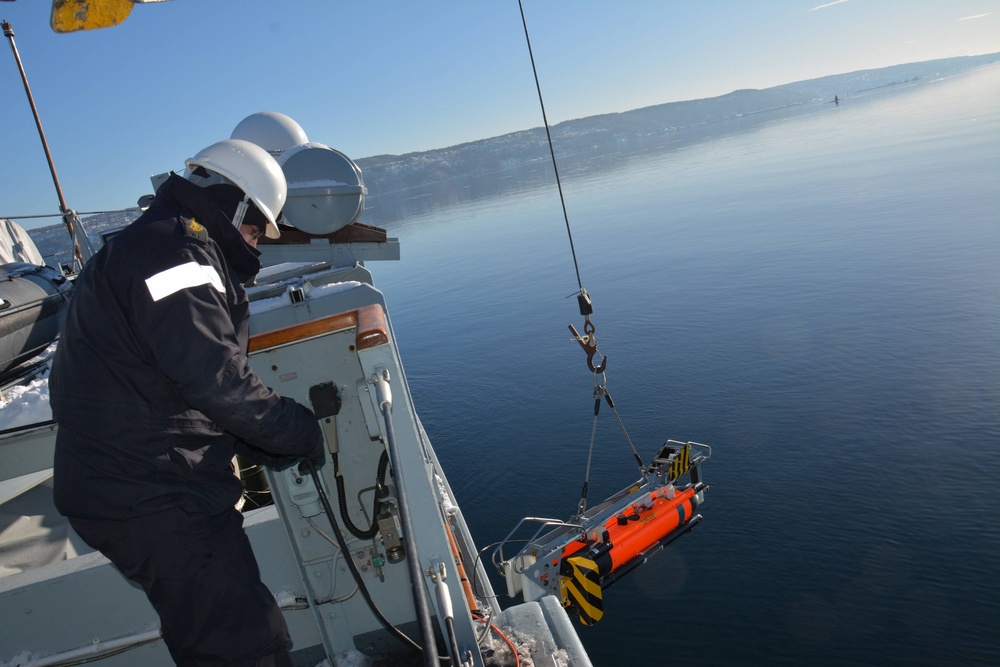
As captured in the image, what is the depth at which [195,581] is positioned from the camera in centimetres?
209

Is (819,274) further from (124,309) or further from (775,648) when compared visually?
(124,309)

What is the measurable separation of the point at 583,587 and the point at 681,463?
2.11 m

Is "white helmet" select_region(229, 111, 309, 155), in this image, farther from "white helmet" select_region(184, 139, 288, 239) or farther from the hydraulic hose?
the hydraulic hose

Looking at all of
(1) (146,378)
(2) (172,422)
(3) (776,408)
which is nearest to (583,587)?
(2) (172,422)

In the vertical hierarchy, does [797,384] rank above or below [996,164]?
below

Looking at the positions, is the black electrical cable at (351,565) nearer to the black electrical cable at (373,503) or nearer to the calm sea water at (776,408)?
the black electrical cable at (373,503)

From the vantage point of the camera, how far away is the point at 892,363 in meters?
11.9

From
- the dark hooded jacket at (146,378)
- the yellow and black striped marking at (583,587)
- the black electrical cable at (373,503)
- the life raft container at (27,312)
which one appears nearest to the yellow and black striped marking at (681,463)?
the yellow and black striped marking at (583,587)

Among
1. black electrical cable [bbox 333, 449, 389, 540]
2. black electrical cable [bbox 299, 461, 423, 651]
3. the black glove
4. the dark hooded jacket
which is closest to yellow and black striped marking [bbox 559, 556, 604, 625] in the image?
black electrical cable [bbox 299, 461, 423, 651]

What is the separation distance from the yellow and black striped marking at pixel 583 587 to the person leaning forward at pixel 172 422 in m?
4.50

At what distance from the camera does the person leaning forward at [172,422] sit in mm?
1951

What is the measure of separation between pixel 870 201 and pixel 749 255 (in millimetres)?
7750

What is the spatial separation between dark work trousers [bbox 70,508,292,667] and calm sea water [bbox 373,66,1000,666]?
19.0 feet

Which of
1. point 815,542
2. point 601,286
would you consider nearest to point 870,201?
point 601,286
